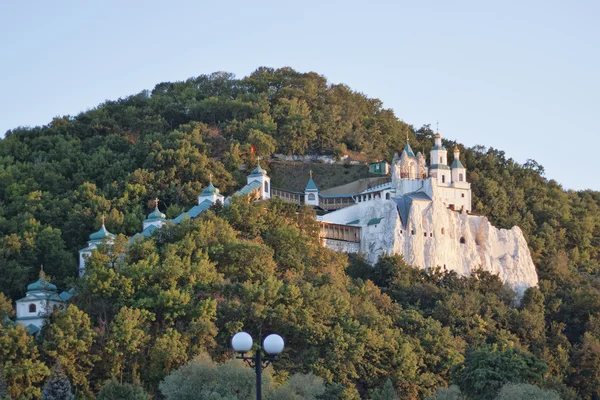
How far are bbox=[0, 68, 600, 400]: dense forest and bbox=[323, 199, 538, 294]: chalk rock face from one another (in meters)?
1.39

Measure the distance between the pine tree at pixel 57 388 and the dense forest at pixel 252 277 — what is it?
0.27 ft

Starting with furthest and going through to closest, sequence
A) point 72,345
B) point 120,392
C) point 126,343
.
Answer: point 126,343 < point 72,345 < point 120,392

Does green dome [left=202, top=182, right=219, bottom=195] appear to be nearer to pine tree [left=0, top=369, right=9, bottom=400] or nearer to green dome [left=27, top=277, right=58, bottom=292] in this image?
green dome [left=27, top=277, right=58, bottom=292]

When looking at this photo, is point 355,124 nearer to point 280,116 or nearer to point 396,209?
point 280,116

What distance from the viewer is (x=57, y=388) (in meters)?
52.7

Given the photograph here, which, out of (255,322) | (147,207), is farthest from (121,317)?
(147,207)

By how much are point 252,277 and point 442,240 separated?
1426 centimetres

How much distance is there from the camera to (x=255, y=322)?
193ft

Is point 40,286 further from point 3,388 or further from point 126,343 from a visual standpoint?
point 3,388

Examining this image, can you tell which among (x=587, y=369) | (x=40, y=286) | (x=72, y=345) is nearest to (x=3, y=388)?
(x=72, y=345)

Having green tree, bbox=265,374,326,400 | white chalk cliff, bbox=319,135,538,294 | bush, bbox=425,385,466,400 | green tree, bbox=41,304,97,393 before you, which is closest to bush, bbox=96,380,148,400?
green tree, bbox=41,304,97,393

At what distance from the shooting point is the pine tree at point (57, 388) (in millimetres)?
52594

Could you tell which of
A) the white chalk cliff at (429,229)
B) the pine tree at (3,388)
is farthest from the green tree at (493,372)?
the pine tree at (3,388)

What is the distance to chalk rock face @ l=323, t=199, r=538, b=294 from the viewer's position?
235ft
